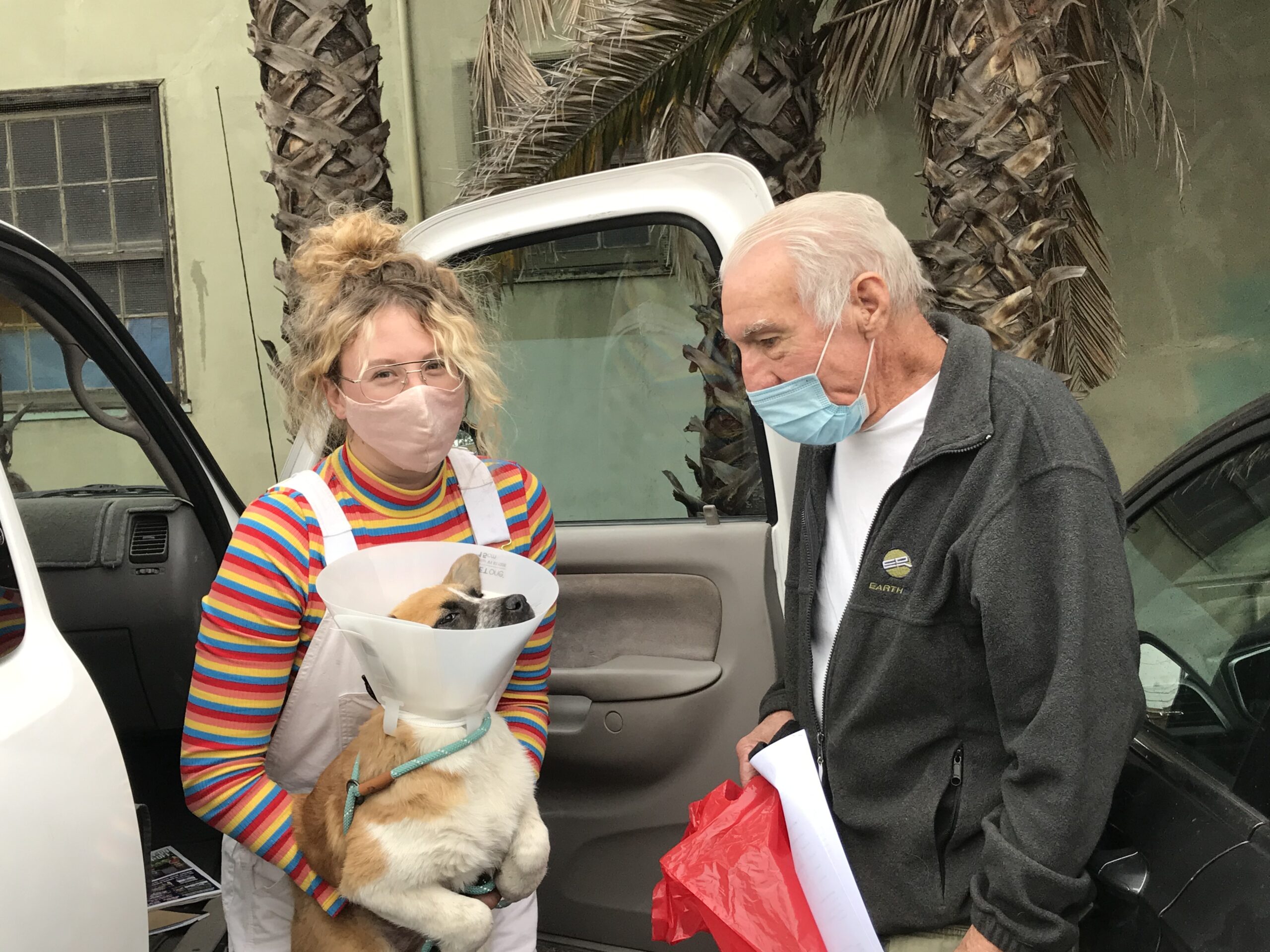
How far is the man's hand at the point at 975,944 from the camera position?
1.56 m

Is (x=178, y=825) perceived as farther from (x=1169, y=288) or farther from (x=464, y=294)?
(x=1169, y=288)

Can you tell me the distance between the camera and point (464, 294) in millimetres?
2229

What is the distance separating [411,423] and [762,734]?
3.09 feet

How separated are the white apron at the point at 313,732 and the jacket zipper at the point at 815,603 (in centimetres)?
60

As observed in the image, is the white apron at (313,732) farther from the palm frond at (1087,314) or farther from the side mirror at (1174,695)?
the palm frond at (1087,314)

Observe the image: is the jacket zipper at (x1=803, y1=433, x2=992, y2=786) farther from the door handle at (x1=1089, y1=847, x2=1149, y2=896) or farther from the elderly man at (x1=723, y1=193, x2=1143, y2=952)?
the door handle at (x1=1089, y1=847, x2=1149, y2=896)

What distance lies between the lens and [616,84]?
5246mm

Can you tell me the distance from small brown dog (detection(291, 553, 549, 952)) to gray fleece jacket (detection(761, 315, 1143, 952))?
0.57m

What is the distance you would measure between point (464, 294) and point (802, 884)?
1325 mm

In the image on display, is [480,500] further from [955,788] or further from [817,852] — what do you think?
[955,788]

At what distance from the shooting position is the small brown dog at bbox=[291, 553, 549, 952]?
1.71 m

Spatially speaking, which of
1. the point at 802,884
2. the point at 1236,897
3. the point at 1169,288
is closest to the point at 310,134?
the point at 802,884

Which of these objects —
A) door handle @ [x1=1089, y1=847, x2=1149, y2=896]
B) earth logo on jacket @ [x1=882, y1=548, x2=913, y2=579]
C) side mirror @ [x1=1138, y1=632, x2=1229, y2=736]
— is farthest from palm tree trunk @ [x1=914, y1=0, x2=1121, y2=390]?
door handle @ [x1=1089, y1=847, x2=1149, y2=896]

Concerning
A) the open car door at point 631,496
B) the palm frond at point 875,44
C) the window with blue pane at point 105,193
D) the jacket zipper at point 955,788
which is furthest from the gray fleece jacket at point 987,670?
the window with blue pane at point 105,193
